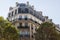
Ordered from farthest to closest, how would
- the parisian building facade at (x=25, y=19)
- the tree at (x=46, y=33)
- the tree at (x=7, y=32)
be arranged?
the parisian building facade at (x=25, y=19), the tree at (x=46, y=33), the tree at (x=7, y=32)

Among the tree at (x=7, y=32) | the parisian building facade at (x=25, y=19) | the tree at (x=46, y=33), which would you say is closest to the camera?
the tree at (x=7, y=32)

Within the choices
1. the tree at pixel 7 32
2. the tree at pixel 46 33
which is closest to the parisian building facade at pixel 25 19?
the tree at pixel 46 33

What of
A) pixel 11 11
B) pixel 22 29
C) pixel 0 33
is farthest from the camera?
pixel 11 11

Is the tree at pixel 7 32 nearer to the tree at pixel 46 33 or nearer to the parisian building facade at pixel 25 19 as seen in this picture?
the tree at pixel 46 33

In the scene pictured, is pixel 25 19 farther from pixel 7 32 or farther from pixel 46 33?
pixel 7 32

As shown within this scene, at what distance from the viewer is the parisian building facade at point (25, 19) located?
99.9 metres

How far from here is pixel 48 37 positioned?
255 ft

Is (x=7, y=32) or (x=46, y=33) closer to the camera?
(x=7, y=32)

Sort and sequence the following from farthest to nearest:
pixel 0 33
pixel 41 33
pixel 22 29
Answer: pixel 22 29 → pixel 41 33 → pixel 0 33

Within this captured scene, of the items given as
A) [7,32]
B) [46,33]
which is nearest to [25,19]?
[46,33]

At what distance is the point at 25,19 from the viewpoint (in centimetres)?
10225

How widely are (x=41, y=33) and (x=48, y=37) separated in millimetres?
2133

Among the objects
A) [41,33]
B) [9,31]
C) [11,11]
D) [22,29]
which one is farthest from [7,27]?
[11,11]

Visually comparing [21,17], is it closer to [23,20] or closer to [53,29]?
[23,20]
